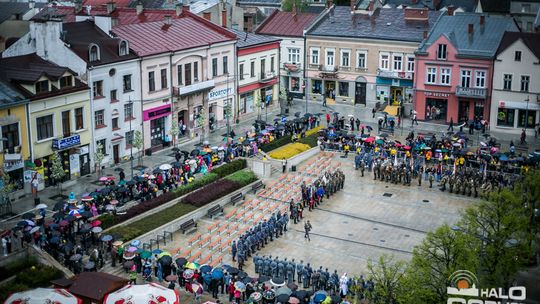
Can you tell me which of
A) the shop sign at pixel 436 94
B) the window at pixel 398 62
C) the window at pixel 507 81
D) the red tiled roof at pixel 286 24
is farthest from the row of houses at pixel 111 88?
the window at pixel 507 81

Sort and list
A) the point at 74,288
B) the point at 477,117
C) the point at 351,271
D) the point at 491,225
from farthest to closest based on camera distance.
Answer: the point at 477,117
the point at 351,271
the point at 491,225
the point at 74,288

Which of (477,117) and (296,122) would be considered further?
(477,117)

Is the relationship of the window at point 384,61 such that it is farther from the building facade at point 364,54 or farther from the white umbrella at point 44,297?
the white umbrella at point 44,297

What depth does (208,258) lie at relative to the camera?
4397cm

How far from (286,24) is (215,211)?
45047 millimetres

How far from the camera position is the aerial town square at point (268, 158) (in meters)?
37.5

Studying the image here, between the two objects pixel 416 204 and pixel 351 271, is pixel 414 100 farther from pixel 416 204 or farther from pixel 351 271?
pixel 351 271

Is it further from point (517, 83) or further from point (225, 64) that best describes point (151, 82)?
point (517, 83)

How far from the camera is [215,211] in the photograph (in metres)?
51.2

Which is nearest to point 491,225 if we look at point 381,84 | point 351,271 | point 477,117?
point 351,271

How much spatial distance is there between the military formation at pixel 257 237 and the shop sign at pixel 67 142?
17278 millimetres

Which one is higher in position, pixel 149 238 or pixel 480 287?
pixel 480 287

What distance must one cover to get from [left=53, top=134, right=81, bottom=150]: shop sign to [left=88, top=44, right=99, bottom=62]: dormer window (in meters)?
6.63

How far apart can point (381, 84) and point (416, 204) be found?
3203 centimetres
